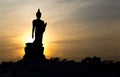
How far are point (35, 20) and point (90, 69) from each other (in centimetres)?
670

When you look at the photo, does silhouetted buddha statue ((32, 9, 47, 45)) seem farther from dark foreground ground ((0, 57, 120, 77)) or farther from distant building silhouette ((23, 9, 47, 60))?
dark foreground ground ((0, 57, 120, 77))

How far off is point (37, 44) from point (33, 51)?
84 centimetres

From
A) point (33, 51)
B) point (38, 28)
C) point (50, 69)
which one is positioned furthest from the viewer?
point (38, 28)

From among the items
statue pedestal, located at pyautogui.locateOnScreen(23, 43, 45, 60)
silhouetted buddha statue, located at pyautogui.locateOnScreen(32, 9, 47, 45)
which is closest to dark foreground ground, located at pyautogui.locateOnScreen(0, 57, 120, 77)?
statue pedestal, located at pyautogui.locateOnScreen(23, 43, 45, 60)

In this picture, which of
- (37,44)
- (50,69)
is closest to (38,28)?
(37,44)

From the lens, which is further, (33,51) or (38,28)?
(38,28)

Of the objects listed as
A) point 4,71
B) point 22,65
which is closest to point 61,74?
point 22,65

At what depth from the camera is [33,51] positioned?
109ft

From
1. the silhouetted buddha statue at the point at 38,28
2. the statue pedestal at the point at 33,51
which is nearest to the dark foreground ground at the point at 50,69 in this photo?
the statue pedestal at the point at 33,51

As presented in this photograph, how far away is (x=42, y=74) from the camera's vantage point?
1209 inches

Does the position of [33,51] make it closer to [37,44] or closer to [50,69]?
[37,44]

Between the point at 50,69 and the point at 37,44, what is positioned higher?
the point at 37,44

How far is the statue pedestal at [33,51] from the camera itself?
33.2 m

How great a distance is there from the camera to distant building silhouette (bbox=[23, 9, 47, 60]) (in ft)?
109
